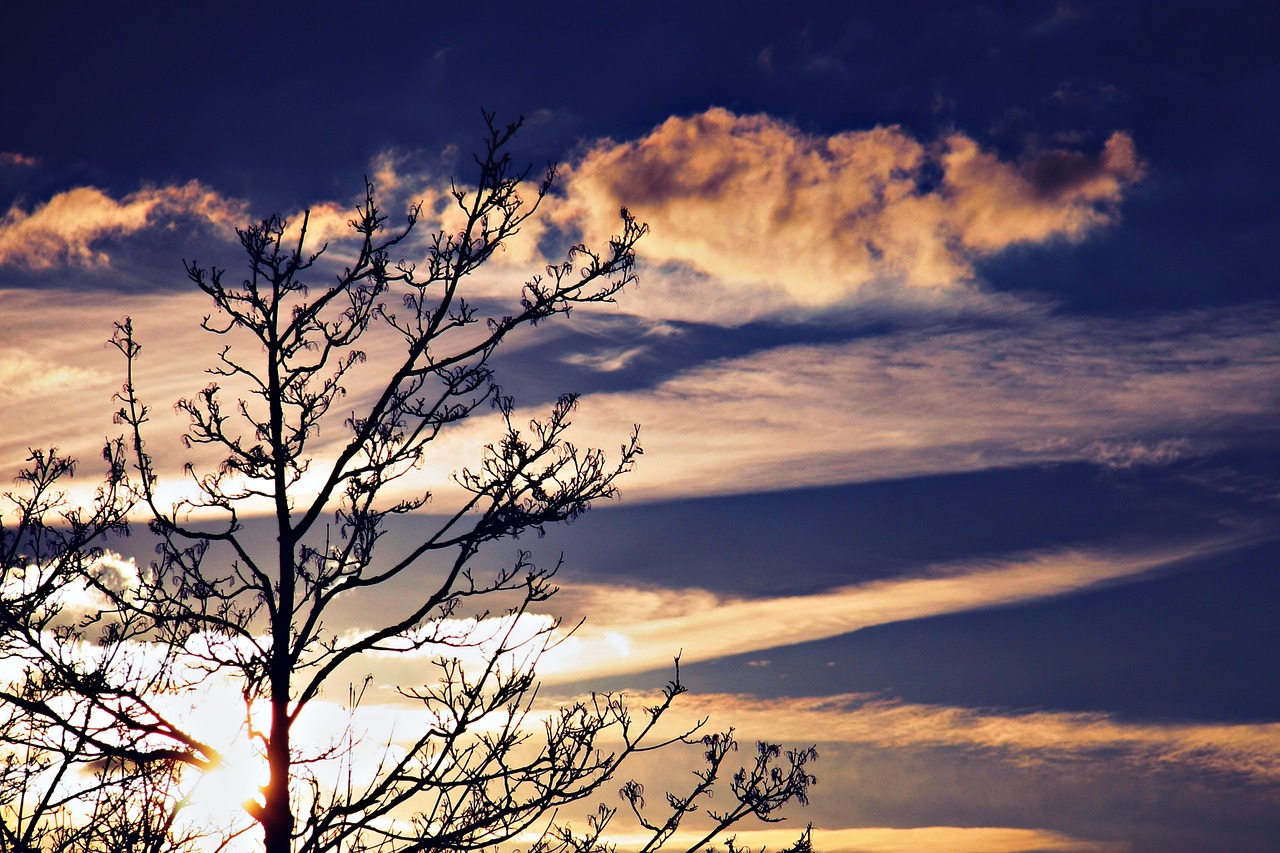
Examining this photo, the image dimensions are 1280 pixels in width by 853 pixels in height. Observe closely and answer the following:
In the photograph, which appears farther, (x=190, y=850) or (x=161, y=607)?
(x=190, y=850)

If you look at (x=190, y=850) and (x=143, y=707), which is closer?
(x=143, y=707)

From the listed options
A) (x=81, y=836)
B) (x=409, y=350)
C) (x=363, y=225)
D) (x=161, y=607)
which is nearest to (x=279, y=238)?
(x=363, y=225)

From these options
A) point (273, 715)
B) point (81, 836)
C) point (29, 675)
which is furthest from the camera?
point (81, 836)

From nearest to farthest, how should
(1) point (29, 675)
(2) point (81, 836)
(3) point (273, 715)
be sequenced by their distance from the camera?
(3) point (273, 715) < (1) point (29, 675) < (2) point (81, 836)

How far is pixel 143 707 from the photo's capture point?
948cm

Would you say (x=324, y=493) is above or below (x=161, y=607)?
above

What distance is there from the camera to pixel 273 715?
946cm

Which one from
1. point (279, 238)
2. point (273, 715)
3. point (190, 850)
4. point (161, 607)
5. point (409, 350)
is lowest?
point (190, 850)

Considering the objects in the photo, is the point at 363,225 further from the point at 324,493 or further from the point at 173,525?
the point at 173,525

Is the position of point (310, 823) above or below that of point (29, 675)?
below

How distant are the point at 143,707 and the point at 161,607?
902 millimetres

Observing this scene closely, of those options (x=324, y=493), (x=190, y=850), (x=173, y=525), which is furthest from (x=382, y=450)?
(x=190, y=850)

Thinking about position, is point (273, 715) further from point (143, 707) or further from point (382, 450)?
point (382, 450)

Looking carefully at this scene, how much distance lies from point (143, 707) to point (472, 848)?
324 centimetres
